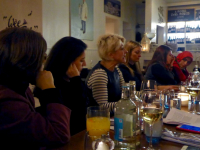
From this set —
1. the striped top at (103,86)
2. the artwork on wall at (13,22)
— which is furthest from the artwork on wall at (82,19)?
the striped top at (103,86)

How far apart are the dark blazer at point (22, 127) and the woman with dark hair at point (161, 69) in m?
2.26

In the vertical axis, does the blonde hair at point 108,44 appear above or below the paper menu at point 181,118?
above

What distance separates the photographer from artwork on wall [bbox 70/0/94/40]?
480 cm

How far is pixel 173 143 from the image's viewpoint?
0.95 meters

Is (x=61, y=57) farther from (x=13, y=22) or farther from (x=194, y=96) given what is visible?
(x=13, y=22)

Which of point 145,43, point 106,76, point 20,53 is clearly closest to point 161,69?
point 106,76

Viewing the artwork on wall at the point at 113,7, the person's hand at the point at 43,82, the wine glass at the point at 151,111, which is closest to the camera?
the wine glass at the point at 151,111

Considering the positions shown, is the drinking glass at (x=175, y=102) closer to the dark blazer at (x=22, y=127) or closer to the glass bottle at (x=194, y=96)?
the glass bottle at (x=194, y=96)

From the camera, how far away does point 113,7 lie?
6.43m

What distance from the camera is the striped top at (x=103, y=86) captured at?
1815mm

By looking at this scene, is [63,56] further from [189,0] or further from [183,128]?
[189,0]

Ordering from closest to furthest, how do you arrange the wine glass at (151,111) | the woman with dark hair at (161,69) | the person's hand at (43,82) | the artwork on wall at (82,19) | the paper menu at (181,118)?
the wine glass at (151,111) < the person's hand at (43,82) < the paper menu at (181,118) < the woman with dark hair at (161,69) < the artwork on wall at (82,19)

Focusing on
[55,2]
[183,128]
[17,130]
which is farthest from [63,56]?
[55,2]

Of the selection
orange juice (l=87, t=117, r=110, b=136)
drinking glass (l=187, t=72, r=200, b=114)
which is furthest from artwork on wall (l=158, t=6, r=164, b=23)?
orange juice (l=87, t=117, r=110, b=136)
